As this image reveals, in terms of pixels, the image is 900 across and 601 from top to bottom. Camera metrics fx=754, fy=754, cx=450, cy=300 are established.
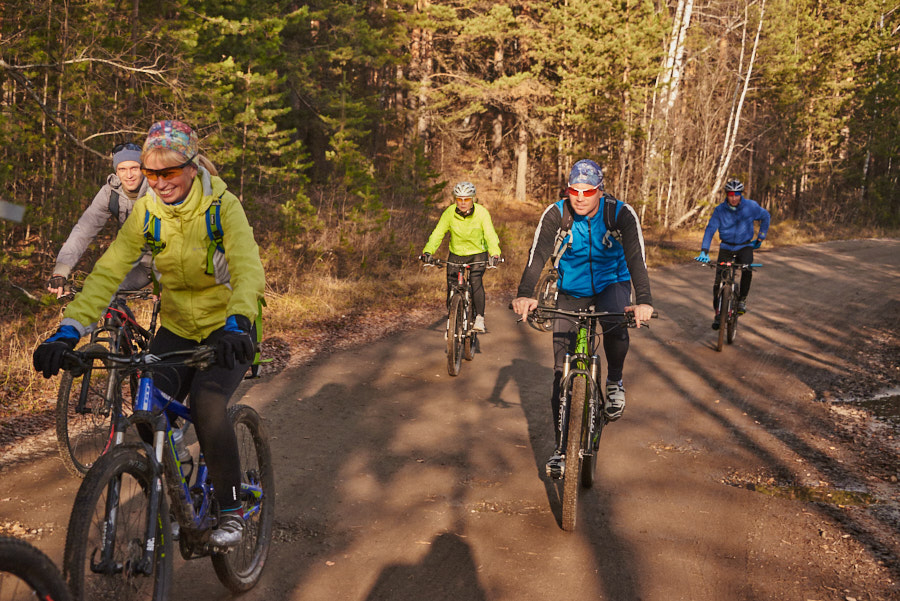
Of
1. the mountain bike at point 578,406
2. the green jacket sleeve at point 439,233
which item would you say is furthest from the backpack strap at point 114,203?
the green jacket sleeve at point 439,233

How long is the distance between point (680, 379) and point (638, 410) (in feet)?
5.50

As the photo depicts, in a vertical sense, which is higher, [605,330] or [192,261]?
[192,261]

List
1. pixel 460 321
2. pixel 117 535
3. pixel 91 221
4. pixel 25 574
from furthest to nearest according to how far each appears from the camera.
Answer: pixel 460 321
pixel 91 221
pixel 117 535
pixel 25 574

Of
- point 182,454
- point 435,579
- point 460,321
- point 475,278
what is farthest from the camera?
point 475,278

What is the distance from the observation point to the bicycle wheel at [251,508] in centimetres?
405

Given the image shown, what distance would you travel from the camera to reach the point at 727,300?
11445 millimetres

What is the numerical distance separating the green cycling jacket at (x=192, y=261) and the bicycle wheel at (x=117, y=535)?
0.81 metres

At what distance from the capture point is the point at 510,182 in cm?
4041

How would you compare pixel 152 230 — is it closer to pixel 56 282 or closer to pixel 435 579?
pixel 435 579

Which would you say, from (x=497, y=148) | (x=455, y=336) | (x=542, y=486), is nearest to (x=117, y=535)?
(x=542, y=486)

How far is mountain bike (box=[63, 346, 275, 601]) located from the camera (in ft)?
9.18

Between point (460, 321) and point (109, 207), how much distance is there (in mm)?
4705

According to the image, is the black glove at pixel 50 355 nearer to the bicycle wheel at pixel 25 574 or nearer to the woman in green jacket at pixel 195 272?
the woman in green jacket at pixel 195 272

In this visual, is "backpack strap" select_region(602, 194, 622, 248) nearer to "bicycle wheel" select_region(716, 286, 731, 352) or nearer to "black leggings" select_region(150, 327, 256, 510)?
"black leggings" select_region(150, 327, 256, 510)
